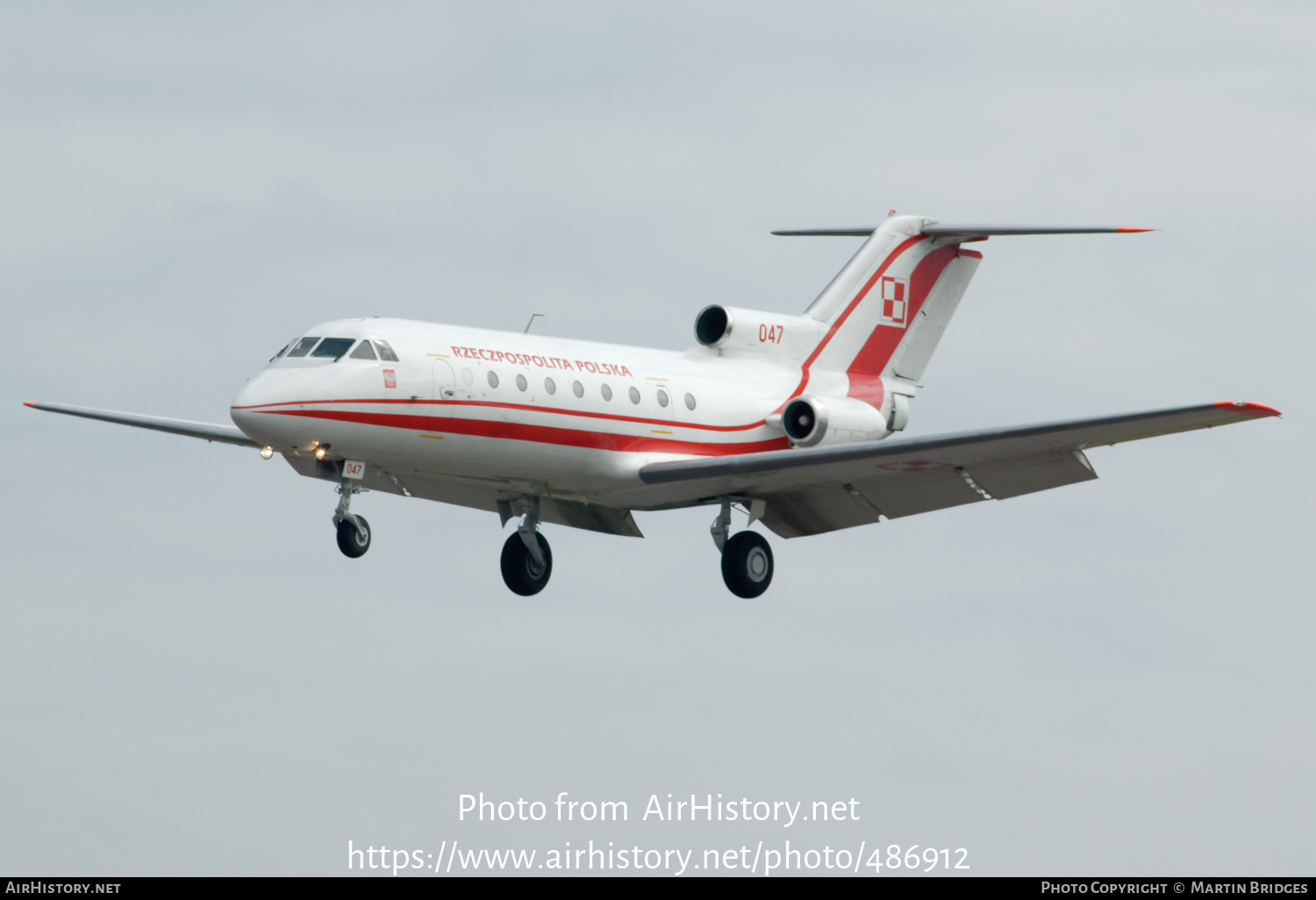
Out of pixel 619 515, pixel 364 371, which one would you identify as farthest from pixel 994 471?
pixel 364 371

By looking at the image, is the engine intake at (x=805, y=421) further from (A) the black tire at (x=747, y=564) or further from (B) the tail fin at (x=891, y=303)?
(B) the tail fin at (x=891, y=303)

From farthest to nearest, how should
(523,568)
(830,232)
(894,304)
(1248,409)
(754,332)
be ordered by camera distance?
(830,232) < (894,304) < (754,332) < (523,568) < (1248,409)

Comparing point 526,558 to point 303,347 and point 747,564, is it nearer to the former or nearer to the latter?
point 747,564

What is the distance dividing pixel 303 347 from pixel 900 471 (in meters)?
9.01

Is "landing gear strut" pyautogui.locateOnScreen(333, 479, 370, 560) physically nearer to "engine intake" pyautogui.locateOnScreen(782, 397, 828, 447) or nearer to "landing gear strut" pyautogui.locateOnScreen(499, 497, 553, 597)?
"landing gear strut" pyautogui.locateOnScreen(499, 497, 553, 597)

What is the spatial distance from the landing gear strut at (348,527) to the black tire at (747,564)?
6.22 meters

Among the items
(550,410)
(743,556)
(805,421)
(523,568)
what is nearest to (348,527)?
(550,410)

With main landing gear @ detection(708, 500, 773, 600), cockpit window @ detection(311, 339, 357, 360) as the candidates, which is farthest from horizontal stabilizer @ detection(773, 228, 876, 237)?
cockpit window @ detection(311, 339, 357, 360)

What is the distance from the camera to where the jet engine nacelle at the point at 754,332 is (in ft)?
106

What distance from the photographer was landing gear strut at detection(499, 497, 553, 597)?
104 ft

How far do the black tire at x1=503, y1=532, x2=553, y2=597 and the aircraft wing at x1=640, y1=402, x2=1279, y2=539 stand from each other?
10.6 ft

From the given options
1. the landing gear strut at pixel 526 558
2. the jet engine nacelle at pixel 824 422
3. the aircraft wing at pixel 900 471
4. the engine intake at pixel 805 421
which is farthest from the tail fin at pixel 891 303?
the landing gear strut at pixel 526 558

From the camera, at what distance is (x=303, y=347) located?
27.1 m

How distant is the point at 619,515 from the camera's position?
31516mm
